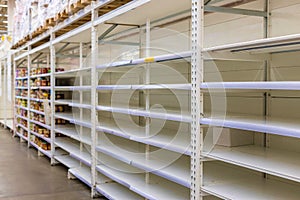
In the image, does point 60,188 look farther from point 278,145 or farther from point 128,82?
point 278,145

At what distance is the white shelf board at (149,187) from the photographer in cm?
311

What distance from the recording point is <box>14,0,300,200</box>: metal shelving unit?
2238mm

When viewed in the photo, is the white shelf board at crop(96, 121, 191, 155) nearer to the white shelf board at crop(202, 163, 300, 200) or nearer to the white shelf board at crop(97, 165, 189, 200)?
the white shelf board at crop(202, 163, 300, 200)

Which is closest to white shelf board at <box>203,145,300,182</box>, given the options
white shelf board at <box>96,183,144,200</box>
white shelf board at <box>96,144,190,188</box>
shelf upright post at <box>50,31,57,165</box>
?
white shelf board at <box>96,144,190,188</box>

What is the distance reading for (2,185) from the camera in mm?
4754

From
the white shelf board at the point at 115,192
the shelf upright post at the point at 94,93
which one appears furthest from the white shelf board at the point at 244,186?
the shelf upright post at the point at 94,93

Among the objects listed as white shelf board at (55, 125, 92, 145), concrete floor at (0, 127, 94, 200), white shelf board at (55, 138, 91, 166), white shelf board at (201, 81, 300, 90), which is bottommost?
concrete floor at (0, 127, 94, 200)

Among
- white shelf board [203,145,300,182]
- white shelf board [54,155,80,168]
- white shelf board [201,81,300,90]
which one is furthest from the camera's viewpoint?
white shelf board [54,155,80,168]

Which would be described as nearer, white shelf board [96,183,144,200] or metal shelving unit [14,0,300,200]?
metal shelving unit [14,0,300,200]

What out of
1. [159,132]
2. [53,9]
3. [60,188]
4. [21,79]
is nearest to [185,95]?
[159,132]

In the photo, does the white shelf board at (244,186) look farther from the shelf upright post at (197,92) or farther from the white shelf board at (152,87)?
the white shelf board at (152,87)

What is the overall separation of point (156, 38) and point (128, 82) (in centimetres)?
92

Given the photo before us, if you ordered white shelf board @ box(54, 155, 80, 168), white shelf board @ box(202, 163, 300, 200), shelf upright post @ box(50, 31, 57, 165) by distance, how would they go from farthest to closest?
shelf upright post @ box(50, 31, 57, 165), white shelf board @ box(54, 155, 80, 168), white shelf board @ box(202, 163, 300, 200)

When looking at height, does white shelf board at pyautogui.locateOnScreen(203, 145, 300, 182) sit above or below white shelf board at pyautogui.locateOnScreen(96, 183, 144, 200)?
above
